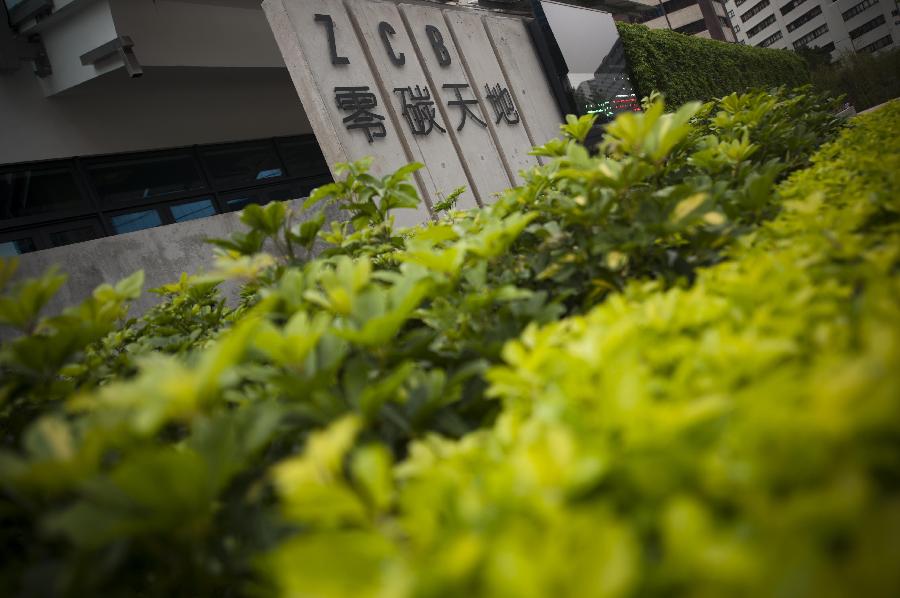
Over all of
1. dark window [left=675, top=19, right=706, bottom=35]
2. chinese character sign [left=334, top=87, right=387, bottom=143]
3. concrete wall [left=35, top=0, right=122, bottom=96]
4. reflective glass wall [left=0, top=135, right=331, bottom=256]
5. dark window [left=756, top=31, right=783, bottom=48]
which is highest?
dark window [left=756, top=31, right=783, bottom=48]

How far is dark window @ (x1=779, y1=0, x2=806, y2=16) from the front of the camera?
62844 mm

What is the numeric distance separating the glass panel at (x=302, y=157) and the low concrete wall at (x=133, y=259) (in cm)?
450

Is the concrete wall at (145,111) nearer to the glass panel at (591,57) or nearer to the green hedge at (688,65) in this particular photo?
the glass panel at (591,57)

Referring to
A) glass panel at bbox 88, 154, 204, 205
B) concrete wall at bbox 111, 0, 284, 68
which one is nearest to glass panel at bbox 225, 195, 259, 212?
glass panel at bbox 88, 154, 204, 205

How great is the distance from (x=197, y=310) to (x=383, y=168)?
3929 mm

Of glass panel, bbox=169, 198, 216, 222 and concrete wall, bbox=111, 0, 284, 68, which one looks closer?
concrete wall, bbox=111, 0, 284, 68

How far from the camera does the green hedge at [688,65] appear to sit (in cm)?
1128

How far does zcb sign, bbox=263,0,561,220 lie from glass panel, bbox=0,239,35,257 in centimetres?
367

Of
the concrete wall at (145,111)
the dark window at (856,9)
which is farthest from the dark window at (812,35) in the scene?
the concrete wall at (145,111)

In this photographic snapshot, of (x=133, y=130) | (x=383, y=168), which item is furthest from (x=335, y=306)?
(x=133, y=130)

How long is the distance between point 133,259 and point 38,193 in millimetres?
3540

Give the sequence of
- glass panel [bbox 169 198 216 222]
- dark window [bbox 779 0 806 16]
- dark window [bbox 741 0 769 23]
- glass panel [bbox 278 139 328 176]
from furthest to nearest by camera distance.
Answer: dark window [bbox 741 0 769 23]
dark window [bbox 779 0 806 16]
glass panel [bbox 278 139 328 176]
glass panel [bbox 169 198 216 222]

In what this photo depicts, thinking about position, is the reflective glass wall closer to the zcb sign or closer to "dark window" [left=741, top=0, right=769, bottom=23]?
the zcb sign

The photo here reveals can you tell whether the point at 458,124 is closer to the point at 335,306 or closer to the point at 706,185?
the point at 706,185
